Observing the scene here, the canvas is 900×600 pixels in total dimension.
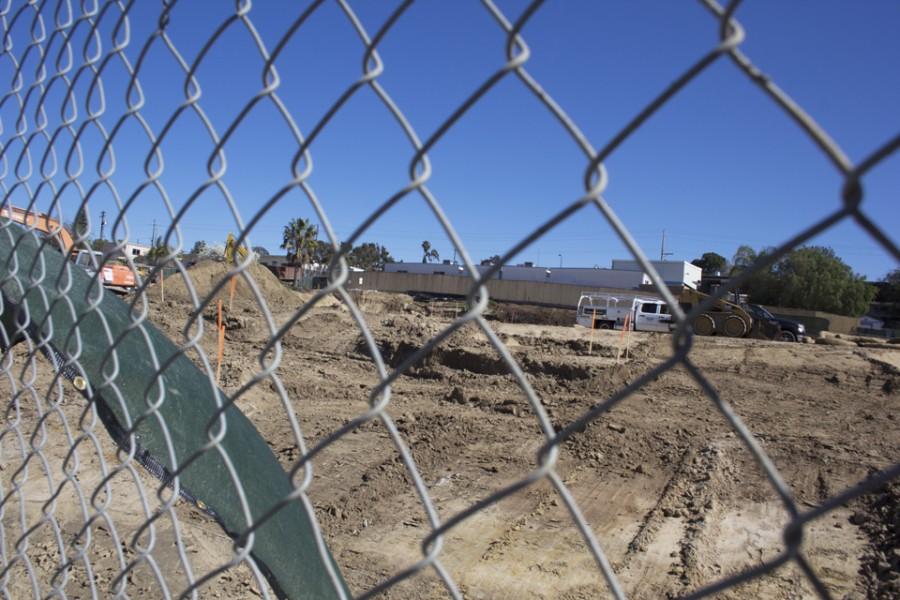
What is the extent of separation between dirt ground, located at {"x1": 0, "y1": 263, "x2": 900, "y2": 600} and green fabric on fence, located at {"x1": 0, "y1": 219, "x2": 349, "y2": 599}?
0.55 feet

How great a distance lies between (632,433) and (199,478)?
8.64 meters

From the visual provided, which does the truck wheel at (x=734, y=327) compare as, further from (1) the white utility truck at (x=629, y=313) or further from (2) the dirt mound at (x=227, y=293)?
(2) the dirt mound at (x=227, y=293)

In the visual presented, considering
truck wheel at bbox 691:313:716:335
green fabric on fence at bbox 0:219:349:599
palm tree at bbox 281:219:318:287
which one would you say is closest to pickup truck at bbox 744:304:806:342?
truck wheel at bbox 691:313:716:335

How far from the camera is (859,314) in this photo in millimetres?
47594

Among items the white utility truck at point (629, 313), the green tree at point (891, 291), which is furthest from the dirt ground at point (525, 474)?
the green tree at point (891, 291)

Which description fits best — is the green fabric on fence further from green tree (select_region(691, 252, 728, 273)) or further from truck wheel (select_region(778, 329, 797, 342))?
green tree (select_region(691, 252, 728, 273))

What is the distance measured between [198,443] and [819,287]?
5099 centimetres

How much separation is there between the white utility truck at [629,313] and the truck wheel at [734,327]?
6.50ft

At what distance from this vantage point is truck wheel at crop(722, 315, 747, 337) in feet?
74.4

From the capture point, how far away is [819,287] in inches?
1795

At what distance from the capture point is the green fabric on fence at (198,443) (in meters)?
1.92

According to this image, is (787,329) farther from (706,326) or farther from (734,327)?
(706,326)

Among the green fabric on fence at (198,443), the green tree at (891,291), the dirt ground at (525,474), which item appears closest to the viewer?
the green fabric on fence at (198,443)

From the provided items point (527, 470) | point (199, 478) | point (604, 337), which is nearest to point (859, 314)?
point (604, 337)
